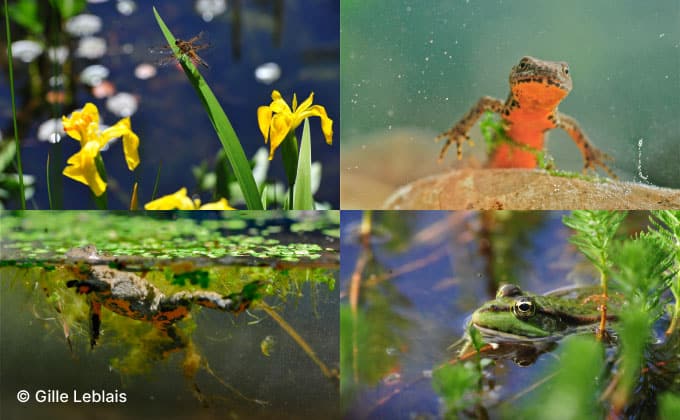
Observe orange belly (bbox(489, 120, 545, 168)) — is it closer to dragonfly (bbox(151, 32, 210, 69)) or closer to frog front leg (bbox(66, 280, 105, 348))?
dragonfly (bbox(151, 32, 210, 69))

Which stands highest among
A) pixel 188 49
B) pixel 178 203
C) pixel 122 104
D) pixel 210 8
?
pixel 210 8

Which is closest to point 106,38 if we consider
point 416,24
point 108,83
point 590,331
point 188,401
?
point 108,83

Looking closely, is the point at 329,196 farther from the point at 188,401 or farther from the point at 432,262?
the point at 188,401

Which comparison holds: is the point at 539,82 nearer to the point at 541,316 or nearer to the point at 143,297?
the point at 541,316

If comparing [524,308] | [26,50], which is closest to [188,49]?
[26,50]

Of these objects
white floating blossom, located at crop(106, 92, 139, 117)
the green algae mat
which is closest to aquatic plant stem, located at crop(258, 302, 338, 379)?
the green algae mat

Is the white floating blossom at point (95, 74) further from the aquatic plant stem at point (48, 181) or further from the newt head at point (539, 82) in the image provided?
the newt head at point (539, 82)
